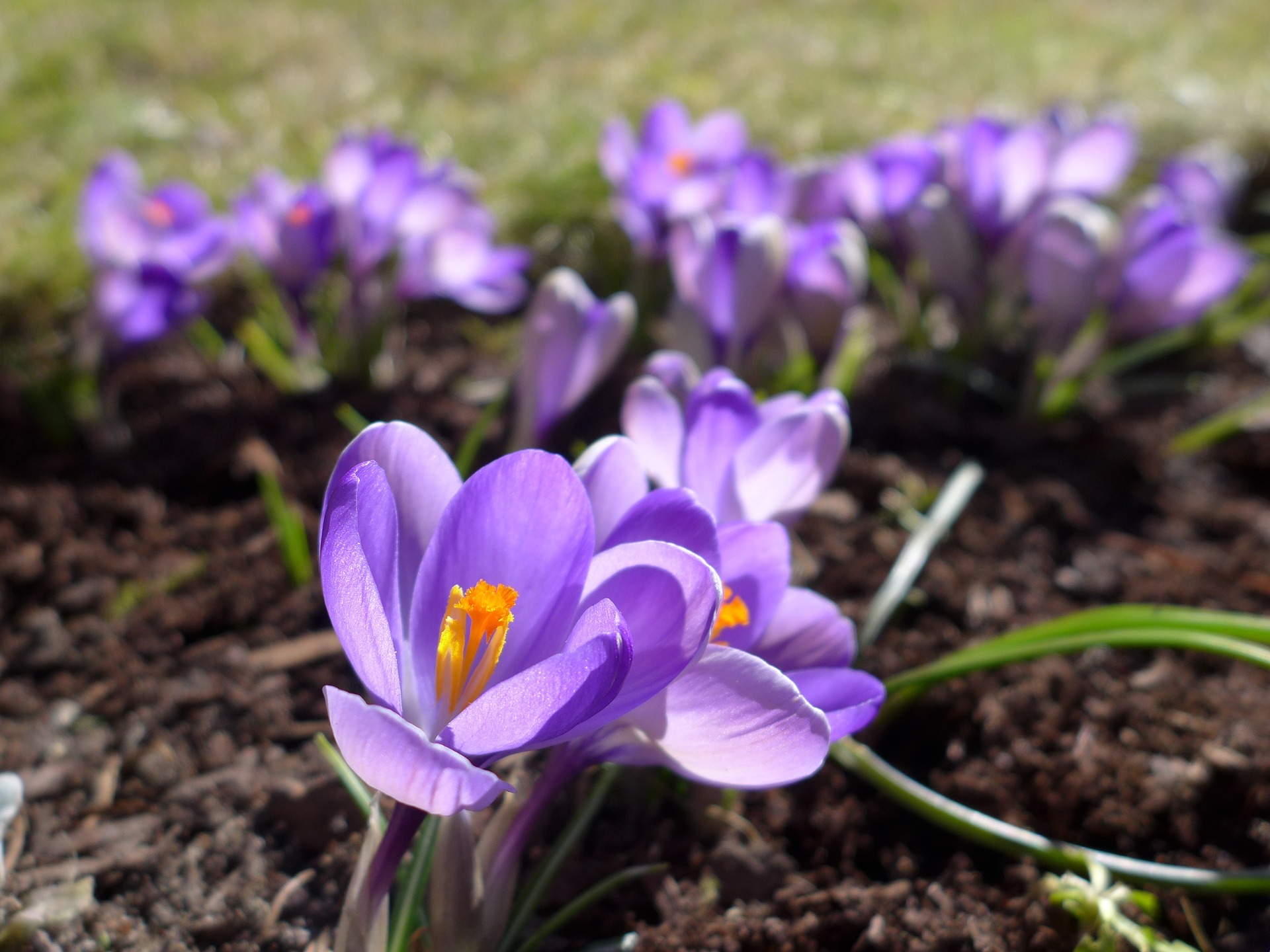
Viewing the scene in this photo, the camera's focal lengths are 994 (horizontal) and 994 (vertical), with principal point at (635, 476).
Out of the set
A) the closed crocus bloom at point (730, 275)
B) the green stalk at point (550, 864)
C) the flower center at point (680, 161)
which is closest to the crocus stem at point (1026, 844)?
the green stalk at point (550, 864)

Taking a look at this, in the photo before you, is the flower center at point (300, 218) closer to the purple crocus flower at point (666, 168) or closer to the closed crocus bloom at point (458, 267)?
the closed crocus bloom at point (458, 267)

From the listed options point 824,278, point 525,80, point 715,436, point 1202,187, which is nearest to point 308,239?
point 824,278

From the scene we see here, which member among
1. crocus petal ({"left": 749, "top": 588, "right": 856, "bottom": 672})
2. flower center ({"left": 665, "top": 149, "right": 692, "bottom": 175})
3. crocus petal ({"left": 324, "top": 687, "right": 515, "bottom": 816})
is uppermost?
flower center ({"left": 665, "top": 149, "right": 692, "bottom": 175})

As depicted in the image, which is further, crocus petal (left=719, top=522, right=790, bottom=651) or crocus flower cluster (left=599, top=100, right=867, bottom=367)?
crocus flower cluster (left=599, top=100, right=867, bottom=367)

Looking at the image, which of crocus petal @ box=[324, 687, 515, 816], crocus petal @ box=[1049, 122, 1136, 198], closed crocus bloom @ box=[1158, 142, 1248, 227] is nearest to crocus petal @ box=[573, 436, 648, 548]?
crocus petal @ box=[324, 687, 515, 816]

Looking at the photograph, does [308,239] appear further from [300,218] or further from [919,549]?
[919,549]

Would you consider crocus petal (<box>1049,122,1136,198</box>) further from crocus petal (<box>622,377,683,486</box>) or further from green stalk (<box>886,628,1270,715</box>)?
crocus petal (<box>622,377,683,486</box>)

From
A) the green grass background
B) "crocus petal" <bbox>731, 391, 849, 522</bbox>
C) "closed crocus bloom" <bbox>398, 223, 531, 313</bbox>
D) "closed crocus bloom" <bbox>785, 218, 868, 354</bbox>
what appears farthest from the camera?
the green grass background
